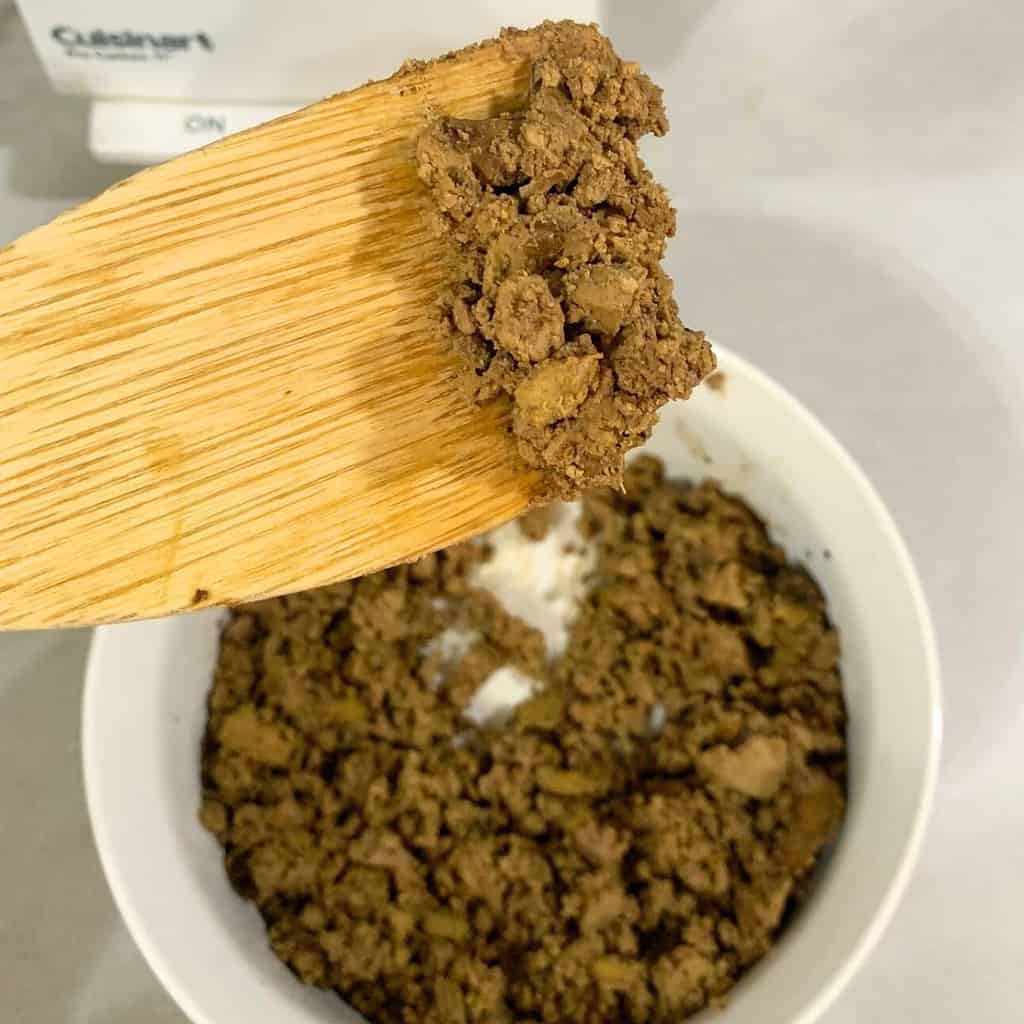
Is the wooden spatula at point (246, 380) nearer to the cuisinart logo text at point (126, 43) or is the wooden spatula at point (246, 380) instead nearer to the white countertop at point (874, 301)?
the cuisinart logo text at point (126, 43)

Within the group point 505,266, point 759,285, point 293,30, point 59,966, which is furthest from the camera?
point 759,285

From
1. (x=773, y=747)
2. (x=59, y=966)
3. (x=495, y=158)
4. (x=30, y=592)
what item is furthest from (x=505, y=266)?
(x=59, y=966)

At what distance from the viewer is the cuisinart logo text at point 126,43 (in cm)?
78

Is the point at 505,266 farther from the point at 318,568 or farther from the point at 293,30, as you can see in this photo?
the point at 293,30

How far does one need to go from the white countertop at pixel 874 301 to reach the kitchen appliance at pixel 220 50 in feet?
0.73

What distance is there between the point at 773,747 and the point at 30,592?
531 mm

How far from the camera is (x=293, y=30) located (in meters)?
0.76

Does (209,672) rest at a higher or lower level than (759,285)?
lower

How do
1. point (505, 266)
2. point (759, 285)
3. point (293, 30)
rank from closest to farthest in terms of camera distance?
point (505, 266) < point (293, 30) < point (759, 285)

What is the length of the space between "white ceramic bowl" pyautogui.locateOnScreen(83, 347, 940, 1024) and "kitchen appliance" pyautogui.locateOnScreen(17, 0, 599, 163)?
0.32m

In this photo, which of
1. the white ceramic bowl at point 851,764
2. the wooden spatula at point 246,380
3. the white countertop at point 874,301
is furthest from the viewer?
the white countertop at point 874,301

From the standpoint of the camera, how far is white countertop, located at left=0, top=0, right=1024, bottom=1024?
91 cm

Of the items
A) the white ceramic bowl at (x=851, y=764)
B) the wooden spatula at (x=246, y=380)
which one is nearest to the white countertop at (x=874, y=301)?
the white ceramic bowl at (x=851, y=764)

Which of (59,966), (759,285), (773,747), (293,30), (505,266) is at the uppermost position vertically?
(293,30)
